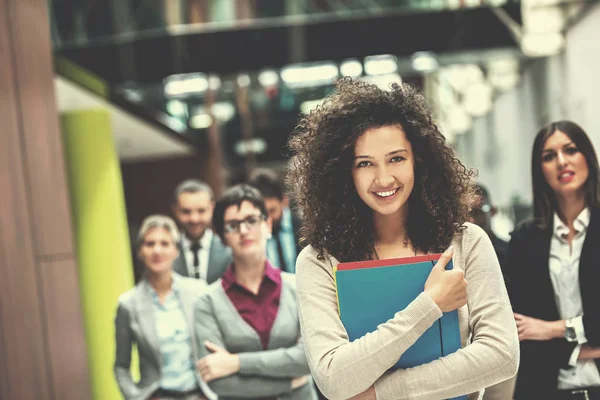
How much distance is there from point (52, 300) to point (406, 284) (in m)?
2.98

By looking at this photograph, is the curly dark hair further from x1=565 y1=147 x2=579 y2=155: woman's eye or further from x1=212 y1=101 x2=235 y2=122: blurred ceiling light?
x1=212 y1=101 x2=235 y2=122: blurred ceiling light

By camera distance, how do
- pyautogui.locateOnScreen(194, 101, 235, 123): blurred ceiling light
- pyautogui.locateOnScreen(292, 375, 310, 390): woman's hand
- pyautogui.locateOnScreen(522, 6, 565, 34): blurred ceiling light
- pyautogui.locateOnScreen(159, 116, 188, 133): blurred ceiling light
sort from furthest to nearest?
pyautogui.locateOnScreen(194, 101, 235, 123): blurred ceiling light, pyautogui.locateOnScreen(159, 116, 188, 133): blurred ceiling light, pyautogui.locateOnScreen(522, 6, 565, 34): blurred ceiling light, pyautogui.locateOnScreen(292, 375, 310, 390): woman's hand

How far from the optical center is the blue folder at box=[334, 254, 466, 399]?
4.63 ft

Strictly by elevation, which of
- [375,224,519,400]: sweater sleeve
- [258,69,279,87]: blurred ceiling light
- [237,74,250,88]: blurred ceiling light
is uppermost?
[237,74,250,88]: blurred ceiling light

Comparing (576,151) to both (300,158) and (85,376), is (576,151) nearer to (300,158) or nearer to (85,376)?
(300,158)

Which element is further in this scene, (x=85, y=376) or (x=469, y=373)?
(x=85, y=376)

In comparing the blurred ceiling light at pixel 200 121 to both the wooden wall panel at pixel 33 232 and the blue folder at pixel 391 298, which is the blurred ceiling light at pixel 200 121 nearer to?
the wooden wall panel at pixel 33 232

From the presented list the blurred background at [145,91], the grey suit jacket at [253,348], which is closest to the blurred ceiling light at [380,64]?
the blurred background at [145,91]

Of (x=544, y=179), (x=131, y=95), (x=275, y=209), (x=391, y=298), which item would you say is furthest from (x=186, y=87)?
(x=391, y=298)

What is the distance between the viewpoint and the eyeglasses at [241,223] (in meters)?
2.52

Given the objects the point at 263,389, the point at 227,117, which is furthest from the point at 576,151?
the point at 227,117

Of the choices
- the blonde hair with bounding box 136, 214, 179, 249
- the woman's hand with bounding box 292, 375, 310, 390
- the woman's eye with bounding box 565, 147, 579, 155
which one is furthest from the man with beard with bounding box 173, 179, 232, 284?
the woman's eye with bounding box 565, 147, 579, 155

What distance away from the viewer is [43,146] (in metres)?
3.85

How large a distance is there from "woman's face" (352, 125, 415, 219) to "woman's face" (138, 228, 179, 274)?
6.55ft
